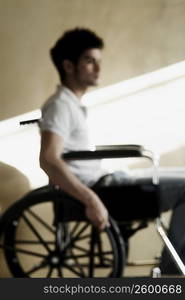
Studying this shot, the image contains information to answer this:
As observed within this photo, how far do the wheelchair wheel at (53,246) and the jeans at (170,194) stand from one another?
0.16 metres

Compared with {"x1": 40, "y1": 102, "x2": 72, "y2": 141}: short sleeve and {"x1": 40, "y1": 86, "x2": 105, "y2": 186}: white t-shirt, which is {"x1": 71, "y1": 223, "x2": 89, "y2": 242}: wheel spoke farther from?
{"x1": 40, "y1": 102, "x2": 72, "y2": 141}: short sleeve

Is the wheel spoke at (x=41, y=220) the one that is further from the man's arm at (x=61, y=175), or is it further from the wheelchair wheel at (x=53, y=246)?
the man's arm at (x=61, y=175)

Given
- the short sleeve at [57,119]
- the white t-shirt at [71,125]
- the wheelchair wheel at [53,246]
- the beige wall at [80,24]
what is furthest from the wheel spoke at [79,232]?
the beige wall at [80,24]

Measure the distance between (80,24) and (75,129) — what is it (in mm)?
378

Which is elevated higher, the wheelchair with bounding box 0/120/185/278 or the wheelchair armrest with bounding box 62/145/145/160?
the wheelchair armrest with bounding box 62/145/145/160

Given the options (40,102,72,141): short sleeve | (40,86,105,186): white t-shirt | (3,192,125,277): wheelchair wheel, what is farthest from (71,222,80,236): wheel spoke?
(40,102,72,141): short sleeve

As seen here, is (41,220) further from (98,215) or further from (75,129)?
(75,129)

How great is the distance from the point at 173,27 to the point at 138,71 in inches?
8.2

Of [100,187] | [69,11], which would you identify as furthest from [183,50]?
[100,187]

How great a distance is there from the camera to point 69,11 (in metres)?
1.52

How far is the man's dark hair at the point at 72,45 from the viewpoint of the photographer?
151 cm

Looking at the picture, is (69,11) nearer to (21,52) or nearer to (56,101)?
(21,52)

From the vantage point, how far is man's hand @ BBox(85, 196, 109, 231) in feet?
4.91

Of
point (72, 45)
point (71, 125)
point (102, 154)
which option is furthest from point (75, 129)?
point (72, 45)
